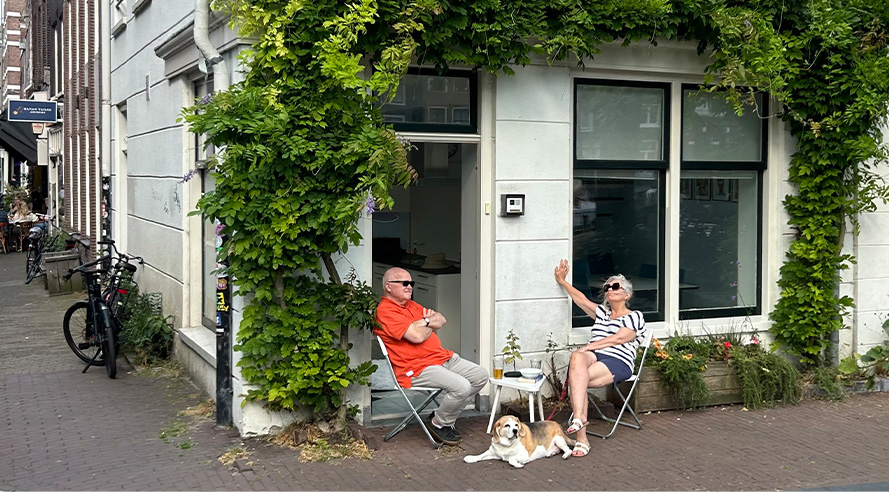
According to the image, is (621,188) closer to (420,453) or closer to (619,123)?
(619,123)

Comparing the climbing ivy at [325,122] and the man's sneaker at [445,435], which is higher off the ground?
the climbing ivy at [325,122]

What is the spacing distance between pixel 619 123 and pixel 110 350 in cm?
531

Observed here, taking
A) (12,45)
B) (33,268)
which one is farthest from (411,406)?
(12,45)

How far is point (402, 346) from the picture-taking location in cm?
734

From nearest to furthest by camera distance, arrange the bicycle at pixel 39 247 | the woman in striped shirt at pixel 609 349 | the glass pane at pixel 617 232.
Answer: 1. the woman in striped shirt at pixel 609 349
2. the glass pane at pixel 617 232
3. the bicycle at pixel 39 247

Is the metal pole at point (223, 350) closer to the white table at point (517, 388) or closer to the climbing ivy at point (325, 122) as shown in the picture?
the climbing ivy at point (325, 122)

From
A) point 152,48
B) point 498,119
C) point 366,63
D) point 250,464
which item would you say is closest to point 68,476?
point 250,464

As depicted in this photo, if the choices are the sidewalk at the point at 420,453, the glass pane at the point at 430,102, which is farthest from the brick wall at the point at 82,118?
the glass pane at the point at 430,102

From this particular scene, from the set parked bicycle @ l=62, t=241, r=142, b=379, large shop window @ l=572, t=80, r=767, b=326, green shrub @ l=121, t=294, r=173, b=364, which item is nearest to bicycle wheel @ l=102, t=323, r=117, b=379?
parked bicycle @ l=62, t=241, r=142, b=379

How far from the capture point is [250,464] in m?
6.80

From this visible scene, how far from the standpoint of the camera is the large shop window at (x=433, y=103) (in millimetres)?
8047

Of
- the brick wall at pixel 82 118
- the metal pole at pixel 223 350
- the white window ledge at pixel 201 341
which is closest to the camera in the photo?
the metal pole at pixel 223 350

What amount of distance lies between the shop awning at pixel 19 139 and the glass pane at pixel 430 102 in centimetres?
2238

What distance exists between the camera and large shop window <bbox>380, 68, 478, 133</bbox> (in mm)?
8047
